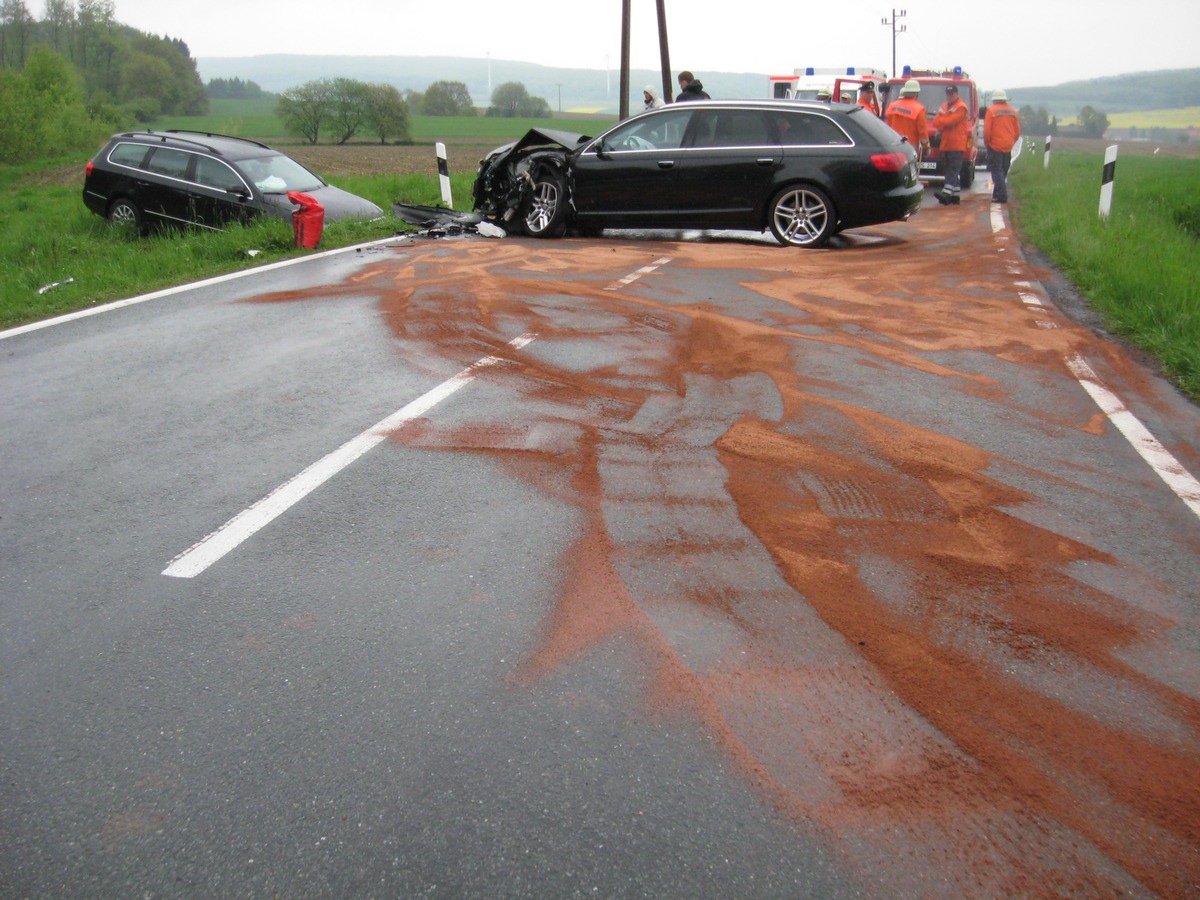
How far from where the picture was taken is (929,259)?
1172 centimetres

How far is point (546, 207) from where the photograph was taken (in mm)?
13906

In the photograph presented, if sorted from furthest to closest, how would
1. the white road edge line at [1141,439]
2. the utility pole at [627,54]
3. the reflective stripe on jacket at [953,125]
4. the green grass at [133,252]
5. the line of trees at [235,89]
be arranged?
the line of trees at [235,89], the utility pole at [627,54], the reflective stripe on jacket at [953,125], the green grass at [133,252], the white road edge line at [1141,439]

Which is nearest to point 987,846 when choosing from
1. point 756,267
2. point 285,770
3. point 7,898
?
point 285,770

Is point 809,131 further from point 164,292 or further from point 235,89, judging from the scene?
point 235,89

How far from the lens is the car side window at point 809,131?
1271 centimetres

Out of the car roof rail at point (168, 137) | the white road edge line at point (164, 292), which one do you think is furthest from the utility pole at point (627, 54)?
the white road edge line at point (164, 292)

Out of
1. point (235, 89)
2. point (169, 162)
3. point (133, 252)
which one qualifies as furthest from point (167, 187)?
point (235, 89)

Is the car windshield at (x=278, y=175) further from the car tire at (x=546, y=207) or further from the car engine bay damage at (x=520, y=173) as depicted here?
the car tire at (x=546, y=207)

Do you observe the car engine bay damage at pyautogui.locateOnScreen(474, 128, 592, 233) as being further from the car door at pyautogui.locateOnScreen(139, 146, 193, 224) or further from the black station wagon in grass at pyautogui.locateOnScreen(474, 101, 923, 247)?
the car door at pyautogui.locateOnScreen(139, 146, 193, 224)

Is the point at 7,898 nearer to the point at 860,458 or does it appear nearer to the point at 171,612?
the point at 171,612

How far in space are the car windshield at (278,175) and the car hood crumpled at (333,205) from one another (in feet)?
0.52

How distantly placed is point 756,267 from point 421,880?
30.3 feet

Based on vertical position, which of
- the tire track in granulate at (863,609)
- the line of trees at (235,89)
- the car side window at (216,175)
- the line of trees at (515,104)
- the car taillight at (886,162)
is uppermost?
the line of trees at (235,89)

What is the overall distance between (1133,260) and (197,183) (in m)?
11.9
